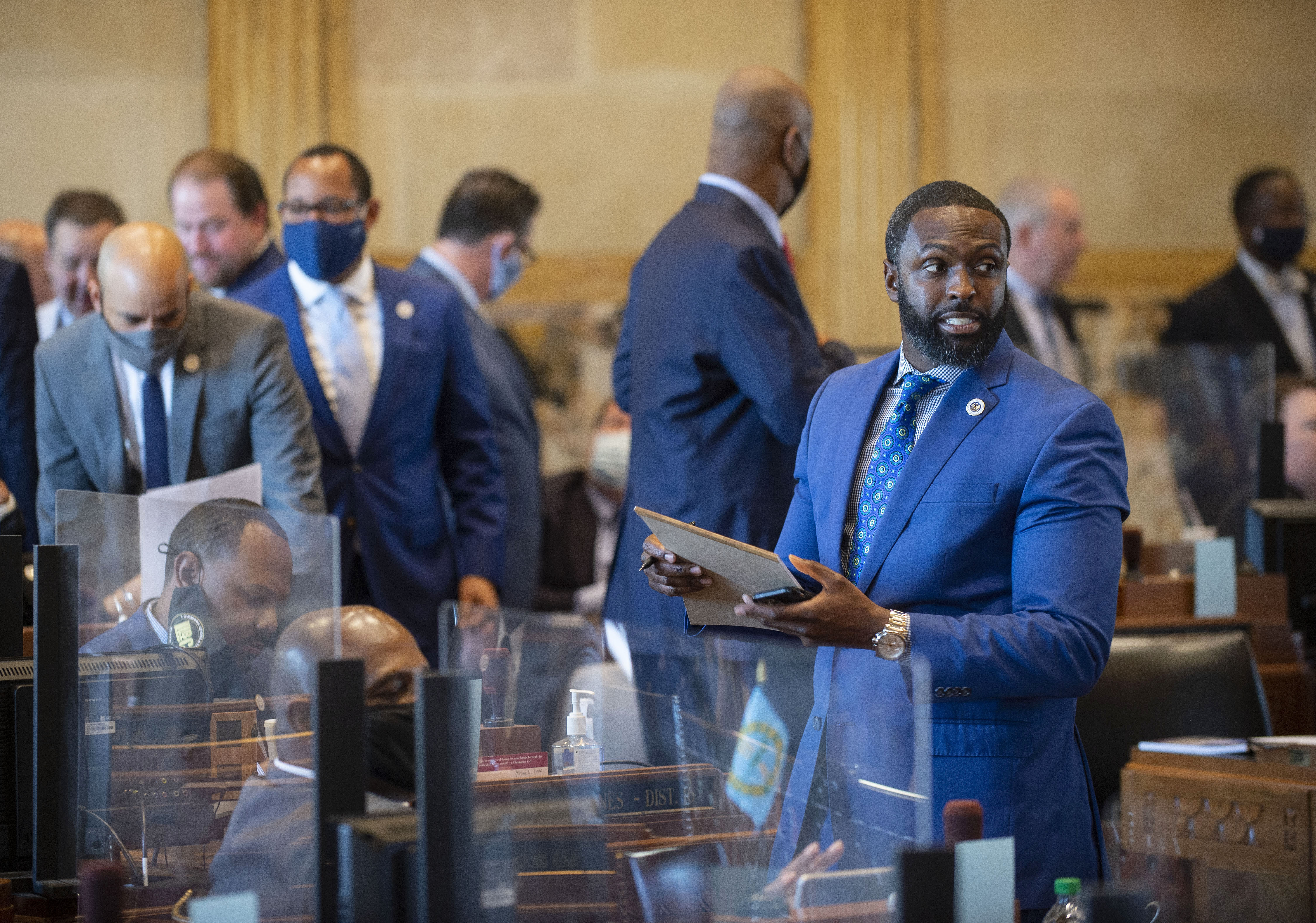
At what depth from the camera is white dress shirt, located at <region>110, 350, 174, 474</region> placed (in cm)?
298

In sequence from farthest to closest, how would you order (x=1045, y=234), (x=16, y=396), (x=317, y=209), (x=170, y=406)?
(x=1045, y=234)
(x=317, y=209)
(x=16, y=396)
(x=170, y=406)

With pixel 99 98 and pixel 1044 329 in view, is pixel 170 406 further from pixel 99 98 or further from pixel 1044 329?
pixel 99 98

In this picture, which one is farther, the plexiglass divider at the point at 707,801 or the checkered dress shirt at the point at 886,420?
the checkered dress shirt at the point at 886,420

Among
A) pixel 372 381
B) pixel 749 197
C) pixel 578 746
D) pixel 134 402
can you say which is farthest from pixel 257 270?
pixel 578 746

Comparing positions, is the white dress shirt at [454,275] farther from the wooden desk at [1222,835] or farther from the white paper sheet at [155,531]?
the wooden desk at [1222,835]

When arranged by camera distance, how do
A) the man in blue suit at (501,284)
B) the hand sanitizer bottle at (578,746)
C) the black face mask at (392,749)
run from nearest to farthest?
the black face mask at (392,749) → the hand sanitizer bottle at (578,746) → the man in blue suit at (501,284)

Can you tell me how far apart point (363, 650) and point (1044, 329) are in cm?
328

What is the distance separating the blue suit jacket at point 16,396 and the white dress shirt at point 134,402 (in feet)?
1.69

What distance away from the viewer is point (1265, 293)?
18.2 ft

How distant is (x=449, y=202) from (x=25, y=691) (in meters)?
2.72

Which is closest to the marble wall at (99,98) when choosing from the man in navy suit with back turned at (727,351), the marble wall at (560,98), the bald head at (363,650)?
the marble wall at (560,98)

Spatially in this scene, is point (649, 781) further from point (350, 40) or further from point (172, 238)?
point (350, 40)

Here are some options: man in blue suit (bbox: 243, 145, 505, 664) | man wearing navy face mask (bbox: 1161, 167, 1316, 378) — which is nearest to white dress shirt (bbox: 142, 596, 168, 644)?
man in blue suit (bbox: 243, 145, 505, 664)

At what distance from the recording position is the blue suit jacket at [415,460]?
3.55m
